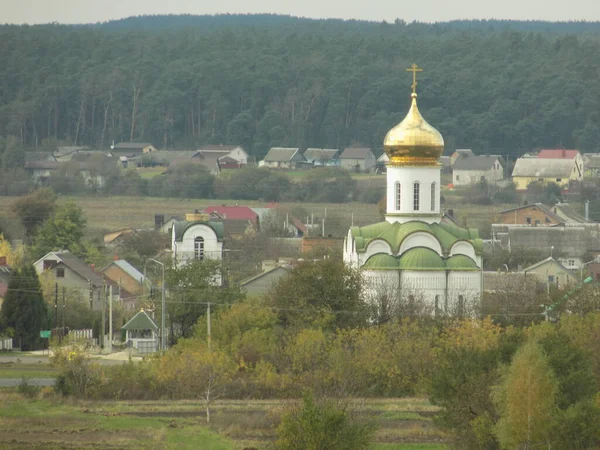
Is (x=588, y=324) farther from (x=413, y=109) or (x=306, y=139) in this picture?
(x=306, y=139)

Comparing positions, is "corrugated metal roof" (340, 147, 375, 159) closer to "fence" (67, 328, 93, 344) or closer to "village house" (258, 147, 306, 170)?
"village house" (258, 147, 306, 170)

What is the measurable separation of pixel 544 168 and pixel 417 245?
56.3m

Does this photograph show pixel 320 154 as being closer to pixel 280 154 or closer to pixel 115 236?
pixel 280 154

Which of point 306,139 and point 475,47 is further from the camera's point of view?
point 475,47

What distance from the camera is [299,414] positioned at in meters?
26.6

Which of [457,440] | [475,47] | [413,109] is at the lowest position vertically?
[457,440]

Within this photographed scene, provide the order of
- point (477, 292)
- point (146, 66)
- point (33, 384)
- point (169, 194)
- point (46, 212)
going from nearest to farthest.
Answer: point (33, 384), point (477, 292), point (46, 212), point (169, 194), point (146, 66)

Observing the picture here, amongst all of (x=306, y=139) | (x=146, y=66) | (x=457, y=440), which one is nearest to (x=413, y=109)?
(x=457, y=440)

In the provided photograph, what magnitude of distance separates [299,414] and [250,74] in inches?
3899

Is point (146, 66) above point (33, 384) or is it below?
above

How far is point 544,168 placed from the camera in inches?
3797

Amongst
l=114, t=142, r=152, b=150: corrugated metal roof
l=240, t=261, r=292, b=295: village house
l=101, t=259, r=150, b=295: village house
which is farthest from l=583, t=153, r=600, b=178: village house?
l=240, t=261, r=292, b=295: village house

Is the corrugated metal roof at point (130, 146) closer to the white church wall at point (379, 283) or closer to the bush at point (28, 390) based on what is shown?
the white church wall at point (379, 283)

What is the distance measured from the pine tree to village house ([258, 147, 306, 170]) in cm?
5839
